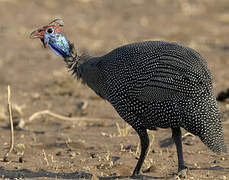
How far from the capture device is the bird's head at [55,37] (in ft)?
17.8

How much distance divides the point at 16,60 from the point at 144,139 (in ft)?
33.1

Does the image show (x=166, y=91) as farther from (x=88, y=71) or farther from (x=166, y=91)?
(x=88, y=71)

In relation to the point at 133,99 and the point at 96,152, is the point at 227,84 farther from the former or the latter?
the point at 133,99

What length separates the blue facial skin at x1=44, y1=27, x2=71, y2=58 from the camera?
5418 mm

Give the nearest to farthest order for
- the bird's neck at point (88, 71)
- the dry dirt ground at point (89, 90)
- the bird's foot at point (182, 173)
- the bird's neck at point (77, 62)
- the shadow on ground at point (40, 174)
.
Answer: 1. the bird's foot at point (182, 173)
2. the shadow on ground at point (40, 174)
3. the bird's neck at point (88, 71)
4. the bird's neck at point (77, 62)
5. the dry dirt ground at point (89, 90)

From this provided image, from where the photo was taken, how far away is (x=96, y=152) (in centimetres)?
627

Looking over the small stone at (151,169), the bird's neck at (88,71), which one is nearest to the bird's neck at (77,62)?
the bird's neck at (88,71)

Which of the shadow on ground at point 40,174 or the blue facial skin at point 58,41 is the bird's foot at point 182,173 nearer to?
the shadow on ground at point 40,174

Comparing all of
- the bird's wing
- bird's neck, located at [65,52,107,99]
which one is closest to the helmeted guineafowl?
the bird's wing

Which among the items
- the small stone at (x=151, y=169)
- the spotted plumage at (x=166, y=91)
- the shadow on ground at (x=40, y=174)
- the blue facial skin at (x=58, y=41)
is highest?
the blue facial skin at (x=58, y=41)

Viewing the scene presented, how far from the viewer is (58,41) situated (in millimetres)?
5414

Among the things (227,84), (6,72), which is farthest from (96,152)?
(6,72)

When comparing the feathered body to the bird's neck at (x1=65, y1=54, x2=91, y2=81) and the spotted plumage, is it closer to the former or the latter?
the spotted plumage

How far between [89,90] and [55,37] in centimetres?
566
